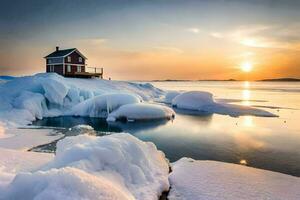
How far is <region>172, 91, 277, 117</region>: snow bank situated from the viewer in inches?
1245

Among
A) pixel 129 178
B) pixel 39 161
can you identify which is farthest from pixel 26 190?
pixel 39 161

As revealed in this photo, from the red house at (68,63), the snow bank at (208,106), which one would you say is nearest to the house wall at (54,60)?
the red house at (68,63)

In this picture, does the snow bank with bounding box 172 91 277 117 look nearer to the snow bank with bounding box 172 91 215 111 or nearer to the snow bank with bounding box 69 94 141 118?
the snow bank with bounding box 172 91 215 111

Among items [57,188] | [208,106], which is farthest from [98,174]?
[208,106]

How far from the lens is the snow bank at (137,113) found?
86.9 ft

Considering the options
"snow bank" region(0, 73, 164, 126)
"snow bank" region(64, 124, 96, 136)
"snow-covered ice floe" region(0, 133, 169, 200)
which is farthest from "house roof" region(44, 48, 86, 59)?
"snow-covered ice floe" region(0, 133, 169, 200)

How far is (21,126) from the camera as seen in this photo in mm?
21891

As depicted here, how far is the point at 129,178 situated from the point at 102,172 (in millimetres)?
981

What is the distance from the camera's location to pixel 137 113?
2662 cm

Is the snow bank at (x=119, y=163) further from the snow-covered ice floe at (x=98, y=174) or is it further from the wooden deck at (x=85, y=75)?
the wooden deck at (x=85, y=75)

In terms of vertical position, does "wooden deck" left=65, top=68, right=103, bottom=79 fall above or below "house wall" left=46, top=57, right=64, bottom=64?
below

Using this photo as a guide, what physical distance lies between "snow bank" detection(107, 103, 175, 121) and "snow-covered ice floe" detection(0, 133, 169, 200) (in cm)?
1471

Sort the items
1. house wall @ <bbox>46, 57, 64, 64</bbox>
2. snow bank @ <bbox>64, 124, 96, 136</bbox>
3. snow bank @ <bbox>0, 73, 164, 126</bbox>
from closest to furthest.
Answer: snow bank @ <bbox>64, 124, 96, 136</bbox> < snow bank @ <bbox>0, 73, 164, 126</bbox> < house wall @ <bbox>46, 57, 64, 64</bbox>

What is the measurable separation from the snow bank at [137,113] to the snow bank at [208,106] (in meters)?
8.97
